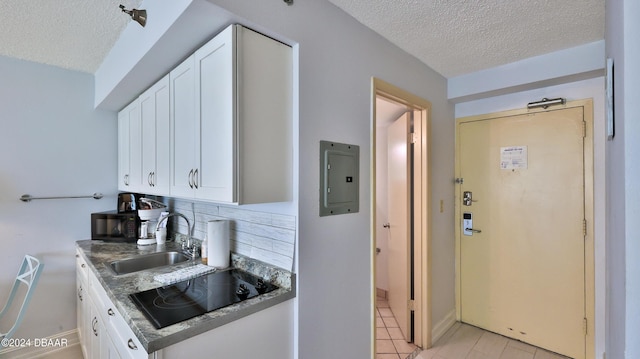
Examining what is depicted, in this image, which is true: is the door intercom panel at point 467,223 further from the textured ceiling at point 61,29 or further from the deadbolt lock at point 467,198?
the textured ceiling at point 61,29

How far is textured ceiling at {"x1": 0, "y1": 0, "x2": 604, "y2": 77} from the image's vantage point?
1564 mm

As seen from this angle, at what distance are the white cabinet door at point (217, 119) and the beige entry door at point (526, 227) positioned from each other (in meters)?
2.36

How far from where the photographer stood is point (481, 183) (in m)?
2.63

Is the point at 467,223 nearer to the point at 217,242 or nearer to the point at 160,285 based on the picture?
the point at 217,242

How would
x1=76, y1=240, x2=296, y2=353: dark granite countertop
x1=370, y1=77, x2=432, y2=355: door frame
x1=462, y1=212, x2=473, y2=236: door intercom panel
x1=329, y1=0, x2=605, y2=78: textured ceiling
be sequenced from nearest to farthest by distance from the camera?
x1=76, y1=240, x2=296, y2=353: dark granite countertop → x1=329, y1=0, x2=605, y2=78: textured ceiling → x1=370, y1=77, x2=432, y2=355: door frame → x1=462, y1=212, x2=473, y2=236: door intercom panel

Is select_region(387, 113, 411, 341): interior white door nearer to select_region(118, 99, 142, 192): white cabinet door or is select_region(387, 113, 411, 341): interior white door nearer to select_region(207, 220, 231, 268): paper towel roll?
select_region(207, 220, 231, 268): paper towel roll

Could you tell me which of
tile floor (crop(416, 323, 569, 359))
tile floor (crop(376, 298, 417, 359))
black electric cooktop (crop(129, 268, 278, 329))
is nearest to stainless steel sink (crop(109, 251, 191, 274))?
black electric cooktop (crop(129, 268, 278, 329))

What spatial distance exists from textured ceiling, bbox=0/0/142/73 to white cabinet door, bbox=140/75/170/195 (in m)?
0.43

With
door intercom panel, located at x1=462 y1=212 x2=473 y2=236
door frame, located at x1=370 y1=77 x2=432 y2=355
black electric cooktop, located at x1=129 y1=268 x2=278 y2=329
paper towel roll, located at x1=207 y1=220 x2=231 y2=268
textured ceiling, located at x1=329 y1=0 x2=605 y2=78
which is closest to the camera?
black electric cooktop, located at x1=129 y1=268 x2=278 y2=329

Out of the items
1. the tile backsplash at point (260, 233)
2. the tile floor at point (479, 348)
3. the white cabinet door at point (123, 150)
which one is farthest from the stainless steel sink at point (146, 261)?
the tile floor at point (479, 348)

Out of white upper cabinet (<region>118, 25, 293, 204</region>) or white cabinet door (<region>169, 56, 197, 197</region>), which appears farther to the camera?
white cabinet door (<region>169, 56, 197, 197</region>)

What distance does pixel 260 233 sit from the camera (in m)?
1.59

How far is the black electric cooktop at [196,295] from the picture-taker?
45.4 inches

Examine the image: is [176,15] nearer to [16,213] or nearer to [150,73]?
[150,73]
